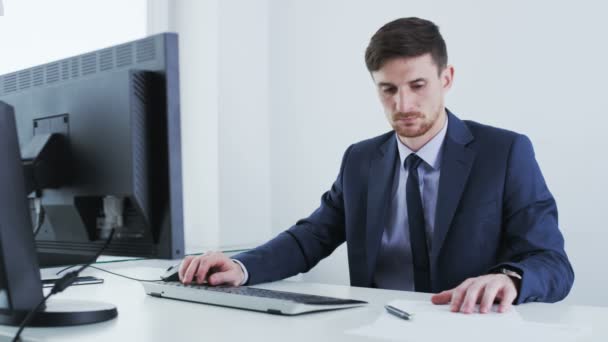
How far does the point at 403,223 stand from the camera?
5.59 ft

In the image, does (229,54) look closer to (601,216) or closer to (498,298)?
(601,216)

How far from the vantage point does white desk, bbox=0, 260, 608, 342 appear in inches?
35.9

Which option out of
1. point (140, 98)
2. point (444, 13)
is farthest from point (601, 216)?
point (140, 98)

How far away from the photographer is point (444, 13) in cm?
268

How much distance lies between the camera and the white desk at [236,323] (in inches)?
35.9

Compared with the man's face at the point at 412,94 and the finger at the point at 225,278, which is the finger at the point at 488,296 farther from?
Result: the man's face at the point at 412,94

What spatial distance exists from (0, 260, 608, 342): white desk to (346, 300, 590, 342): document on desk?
12mm

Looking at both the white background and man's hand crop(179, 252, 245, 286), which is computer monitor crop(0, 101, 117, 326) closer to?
man's hand crop(179, 252, 245, 286)

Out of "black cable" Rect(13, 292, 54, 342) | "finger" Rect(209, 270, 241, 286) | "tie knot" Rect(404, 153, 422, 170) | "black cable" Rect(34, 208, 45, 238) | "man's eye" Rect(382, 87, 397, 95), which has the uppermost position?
"man's eye" Rect(382, 87, 397, 95)

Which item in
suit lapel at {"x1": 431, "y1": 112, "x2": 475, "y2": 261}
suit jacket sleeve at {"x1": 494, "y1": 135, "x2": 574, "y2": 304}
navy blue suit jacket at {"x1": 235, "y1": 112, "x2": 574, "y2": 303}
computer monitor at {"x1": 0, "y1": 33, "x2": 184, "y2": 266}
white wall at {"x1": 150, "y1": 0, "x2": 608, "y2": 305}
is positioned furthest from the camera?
white wall at {"x1": 150, "y1": 0, "x2": 608, "y2": 305}

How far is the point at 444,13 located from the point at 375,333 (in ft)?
6.71

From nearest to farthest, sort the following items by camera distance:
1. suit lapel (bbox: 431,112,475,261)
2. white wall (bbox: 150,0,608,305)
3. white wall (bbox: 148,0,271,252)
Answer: suit lapel (bbox: 431,112,475,261)
white wall (bbox: 150,0,608,305)
white wall (bbox: 148,0,271,252)

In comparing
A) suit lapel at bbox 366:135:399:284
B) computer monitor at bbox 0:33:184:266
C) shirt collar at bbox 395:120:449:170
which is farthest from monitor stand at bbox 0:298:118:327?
shirt collar at bbox 395:120:449:170

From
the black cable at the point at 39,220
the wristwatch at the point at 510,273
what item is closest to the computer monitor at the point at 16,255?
the black cable at the point at 39,220
